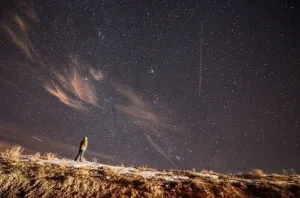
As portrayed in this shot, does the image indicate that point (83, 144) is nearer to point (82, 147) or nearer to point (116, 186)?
point (82, 147)

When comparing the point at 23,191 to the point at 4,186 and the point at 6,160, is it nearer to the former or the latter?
the point at 4,186

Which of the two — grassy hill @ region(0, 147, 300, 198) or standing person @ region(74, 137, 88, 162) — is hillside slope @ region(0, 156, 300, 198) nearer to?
grassy hill @ region(0, 147, 300, 198)

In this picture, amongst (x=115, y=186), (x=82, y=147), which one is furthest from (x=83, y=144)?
(x=115, y=186)

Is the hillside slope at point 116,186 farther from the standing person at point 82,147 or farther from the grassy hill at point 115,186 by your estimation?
the standing person at point 82,147

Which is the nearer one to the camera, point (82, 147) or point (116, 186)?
point (116, 186)

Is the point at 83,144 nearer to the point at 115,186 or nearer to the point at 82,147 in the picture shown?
the point at 82,147

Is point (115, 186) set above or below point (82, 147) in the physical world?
below

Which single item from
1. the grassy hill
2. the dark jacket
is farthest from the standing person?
the grassy hill

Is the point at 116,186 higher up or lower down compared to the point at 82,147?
lower down

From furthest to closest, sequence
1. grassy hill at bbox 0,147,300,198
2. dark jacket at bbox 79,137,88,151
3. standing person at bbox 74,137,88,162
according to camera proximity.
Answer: dark jacket at bbox 79,137,88,151
standing person at bbox 74,137,88,162
grassy hill at bbox 0,147,300,198

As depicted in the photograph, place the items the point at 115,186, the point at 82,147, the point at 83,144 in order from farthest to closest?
the point at 83,144 < the point at 82,147 < the point at 115,186

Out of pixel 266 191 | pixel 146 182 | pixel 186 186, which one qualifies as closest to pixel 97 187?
pixel 146 182

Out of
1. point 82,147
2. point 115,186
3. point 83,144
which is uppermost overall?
point 83,144

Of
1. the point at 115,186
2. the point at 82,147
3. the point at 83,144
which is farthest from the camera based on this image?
the point at 83,144
